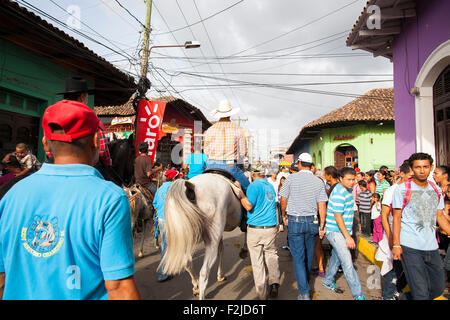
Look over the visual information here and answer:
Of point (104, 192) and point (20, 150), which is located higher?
point (20, 150)

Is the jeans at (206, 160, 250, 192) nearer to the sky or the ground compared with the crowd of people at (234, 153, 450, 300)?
nearer to the sky

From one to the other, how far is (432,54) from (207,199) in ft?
21.1

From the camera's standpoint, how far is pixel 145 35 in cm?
935

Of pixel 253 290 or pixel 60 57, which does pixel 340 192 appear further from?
pixel 60 57

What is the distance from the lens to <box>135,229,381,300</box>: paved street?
3.76 metres

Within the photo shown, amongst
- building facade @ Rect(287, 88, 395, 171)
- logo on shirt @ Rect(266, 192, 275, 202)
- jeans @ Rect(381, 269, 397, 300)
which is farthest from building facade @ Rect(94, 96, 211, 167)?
jeans @ Rect(381, 269, 397, 300)

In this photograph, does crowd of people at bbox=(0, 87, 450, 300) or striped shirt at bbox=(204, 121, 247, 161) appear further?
striped shirt at bbox=(204, 121, 247, 161)

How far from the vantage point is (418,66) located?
6609 millimetres

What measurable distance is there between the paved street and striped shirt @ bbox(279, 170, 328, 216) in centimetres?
130

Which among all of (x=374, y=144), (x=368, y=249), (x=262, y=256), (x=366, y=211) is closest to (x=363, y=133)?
(x=374, y=144)

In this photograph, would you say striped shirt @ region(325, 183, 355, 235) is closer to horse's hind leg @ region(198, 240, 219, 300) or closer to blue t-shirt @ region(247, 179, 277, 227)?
blue t-shirt @ region(247, 179, 277, 227)

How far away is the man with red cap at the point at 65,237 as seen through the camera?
0.99 m
